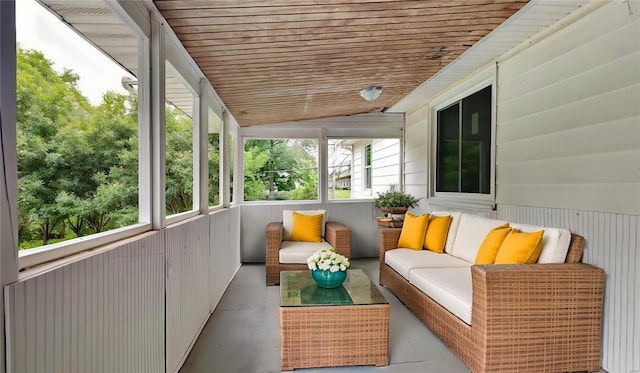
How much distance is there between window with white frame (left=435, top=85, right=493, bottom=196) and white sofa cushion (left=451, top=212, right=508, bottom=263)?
0.45 metres

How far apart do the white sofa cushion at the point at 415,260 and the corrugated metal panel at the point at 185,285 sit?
1.94 metres

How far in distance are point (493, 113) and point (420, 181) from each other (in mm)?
1928

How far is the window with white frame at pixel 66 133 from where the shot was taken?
1.04m

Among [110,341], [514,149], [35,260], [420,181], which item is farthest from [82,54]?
[420,181]

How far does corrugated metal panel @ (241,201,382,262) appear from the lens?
5.55 metres

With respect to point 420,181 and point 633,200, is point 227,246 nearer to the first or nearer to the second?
point 420,181

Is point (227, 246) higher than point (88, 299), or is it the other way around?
point (88, 299)

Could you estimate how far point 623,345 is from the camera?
2121 millimetres

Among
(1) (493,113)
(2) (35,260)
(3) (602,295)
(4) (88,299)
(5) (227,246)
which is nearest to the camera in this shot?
(2) (35,260)

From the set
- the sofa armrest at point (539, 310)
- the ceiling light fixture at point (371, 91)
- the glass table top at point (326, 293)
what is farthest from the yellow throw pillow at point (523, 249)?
the ceiling light fixture at point (371, 91)

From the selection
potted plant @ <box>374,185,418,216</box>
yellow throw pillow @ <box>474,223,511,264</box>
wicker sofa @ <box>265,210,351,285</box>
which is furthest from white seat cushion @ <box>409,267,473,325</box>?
potted plant @ <box>374,185,418,216</box>

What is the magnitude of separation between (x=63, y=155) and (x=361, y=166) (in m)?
5.39

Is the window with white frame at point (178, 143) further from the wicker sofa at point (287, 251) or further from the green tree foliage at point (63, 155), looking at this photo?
the wicker sofa at point (287, 251)

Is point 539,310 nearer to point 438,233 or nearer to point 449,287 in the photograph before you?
point 449,287
